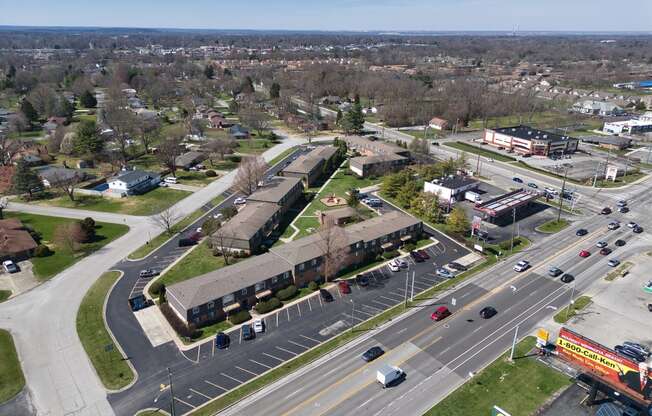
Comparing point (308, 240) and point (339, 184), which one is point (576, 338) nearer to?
point (308, 240)

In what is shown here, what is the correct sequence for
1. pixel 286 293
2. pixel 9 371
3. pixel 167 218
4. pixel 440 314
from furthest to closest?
pixel 167 218 < pixel 286 293 < pixel 440 314 < pixel 9 371

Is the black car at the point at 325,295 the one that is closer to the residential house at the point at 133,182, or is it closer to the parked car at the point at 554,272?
the parked car at the point at 554,272

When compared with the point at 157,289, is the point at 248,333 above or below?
below

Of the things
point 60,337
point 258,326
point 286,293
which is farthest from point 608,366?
point 60,337

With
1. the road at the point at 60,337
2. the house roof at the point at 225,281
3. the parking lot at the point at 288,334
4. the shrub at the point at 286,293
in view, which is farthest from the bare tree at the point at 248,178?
the shrub at the point at 286,293

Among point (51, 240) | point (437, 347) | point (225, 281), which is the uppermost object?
point (225, 281)

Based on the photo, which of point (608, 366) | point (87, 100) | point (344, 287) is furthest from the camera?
point (87, 100)

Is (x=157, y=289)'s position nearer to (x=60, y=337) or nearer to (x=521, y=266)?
(x=60, y=337)

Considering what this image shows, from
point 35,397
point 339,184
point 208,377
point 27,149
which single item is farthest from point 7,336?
point 27,149

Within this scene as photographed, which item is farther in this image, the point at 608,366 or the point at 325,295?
the point at 325,295
